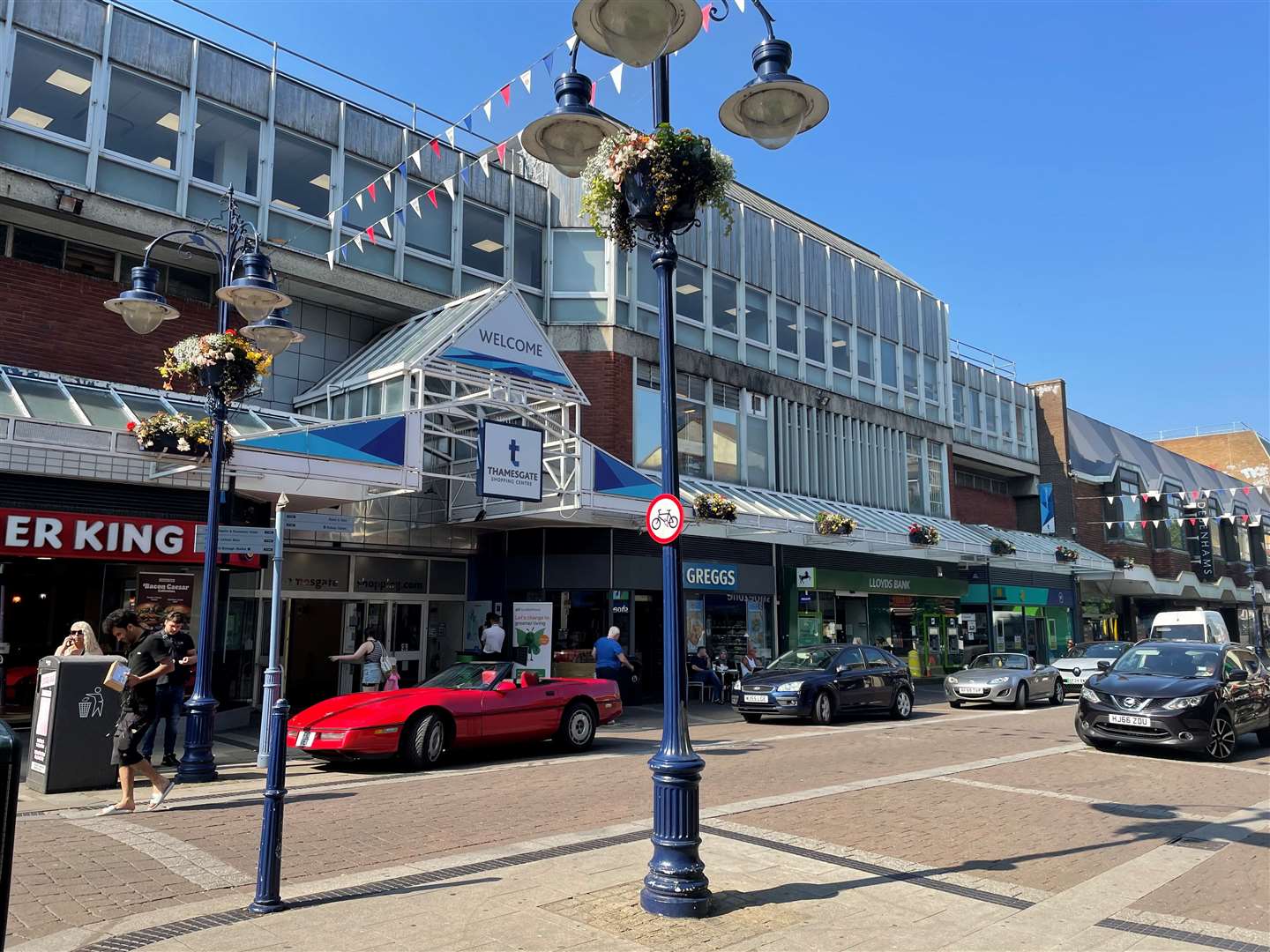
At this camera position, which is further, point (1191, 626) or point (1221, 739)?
point (1191, 626)

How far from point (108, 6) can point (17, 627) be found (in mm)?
10968

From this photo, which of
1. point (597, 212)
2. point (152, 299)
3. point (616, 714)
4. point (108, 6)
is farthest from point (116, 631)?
point (108, 6)

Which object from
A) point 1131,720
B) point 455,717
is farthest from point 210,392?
point 1131,720

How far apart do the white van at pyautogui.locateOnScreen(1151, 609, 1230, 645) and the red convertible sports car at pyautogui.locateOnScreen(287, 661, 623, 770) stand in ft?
67.4

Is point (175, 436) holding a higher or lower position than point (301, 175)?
lower

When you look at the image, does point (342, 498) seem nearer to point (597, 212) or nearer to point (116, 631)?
point (116, 631)

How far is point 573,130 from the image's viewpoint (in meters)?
7.00

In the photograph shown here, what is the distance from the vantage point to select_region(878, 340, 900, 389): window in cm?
3195

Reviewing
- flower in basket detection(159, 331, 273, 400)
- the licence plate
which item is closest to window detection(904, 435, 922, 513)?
the licence plate

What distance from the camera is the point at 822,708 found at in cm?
1669

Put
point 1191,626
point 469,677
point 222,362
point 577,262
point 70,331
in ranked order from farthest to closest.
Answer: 1. point 1191,626
2. point 577,262
3. point 70,331
4. point 469,677
5. point 222,362

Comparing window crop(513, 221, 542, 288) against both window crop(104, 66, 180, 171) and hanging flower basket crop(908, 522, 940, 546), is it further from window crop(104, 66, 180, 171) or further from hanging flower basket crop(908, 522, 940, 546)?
hanging flower basket crop(908, 522, 940, 546)

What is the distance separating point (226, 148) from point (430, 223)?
4464mm

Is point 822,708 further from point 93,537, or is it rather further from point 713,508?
point 93,537
